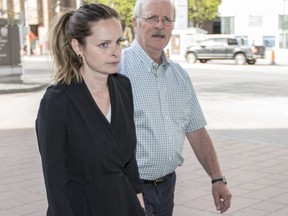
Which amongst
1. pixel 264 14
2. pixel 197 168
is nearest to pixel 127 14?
pixel 264 14

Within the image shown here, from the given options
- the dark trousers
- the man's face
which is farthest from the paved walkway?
the man's face

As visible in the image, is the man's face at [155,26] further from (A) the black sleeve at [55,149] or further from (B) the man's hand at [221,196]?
(A) the black sleeve at [55,149]

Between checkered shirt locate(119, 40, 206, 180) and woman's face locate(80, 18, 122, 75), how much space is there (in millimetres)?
676

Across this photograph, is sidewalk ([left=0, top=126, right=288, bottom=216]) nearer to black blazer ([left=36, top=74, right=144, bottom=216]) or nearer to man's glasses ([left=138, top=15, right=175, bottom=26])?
man's glasses ([left=138, top=15, right=175, bottom=26])

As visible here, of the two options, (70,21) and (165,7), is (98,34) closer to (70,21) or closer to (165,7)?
(70,21)

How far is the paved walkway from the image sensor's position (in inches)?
211

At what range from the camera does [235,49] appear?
3056 cm

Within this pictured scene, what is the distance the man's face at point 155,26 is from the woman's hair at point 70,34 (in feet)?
2.54

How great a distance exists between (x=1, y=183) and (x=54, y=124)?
460 cm

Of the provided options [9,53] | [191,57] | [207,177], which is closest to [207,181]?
[207,177]

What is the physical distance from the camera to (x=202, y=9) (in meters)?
53.7

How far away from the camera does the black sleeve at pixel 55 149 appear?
204 centimetres

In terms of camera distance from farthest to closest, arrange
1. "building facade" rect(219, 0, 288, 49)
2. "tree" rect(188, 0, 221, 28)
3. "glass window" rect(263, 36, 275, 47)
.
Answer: "tree" rect(188, 0, 221, 28), "glass window" rect(263, 36, 275, 47), "building facade" rect(219, 0, 288, 49)

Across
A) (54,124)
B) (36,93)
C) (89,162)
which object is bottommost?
(36,93)
